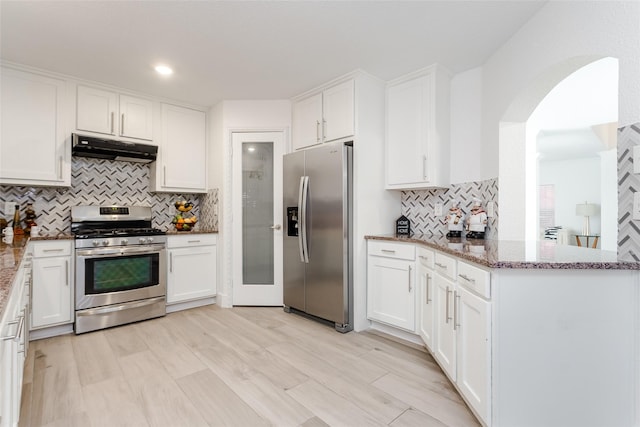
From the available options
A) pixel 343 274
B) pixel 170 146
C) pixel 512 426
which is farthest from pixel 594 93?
pixel 170 146

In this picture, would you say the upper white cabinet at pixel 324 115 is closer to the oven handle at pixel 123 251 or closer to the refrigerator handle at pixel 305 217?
the refrigerator handle at pixel 305 217

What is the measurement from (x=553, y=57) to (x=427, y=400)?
224cm

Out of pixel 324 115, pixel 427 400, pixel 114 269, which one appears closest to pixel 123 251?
pixel 114 269

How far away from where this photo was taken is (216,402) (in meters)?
1.80

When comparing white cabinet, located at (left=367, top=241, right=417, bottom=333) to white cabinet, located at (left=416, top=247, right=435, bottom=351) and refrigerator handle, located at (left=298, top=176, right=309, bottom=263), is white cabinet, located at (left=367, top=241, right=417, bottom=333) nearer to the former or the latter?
white cabinet, located at (left=416, top=247, right=435, bottom=351)

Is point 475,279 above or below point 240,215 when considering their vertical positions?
below

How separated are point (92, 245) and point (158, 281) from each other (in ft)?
2.31

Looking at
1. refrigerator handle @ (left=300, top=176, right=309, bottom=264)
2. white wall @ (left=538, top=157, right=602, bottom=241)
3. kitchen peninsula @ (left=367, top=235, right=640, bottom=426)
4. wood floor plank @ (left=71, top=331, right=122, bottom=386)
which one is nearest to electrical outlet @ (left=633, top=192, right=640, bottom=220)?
kitchen peninsula @ (left=367, top=235, right=640, bottom=426)

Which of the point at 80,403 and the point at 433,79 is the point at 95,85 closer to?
the point at 80,403

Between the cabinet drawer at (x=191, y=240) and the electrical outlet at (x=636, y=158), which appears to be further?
the cabinet drawer at (x=191, y=240)

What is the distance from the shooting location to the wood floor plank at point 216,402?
5.39 feet

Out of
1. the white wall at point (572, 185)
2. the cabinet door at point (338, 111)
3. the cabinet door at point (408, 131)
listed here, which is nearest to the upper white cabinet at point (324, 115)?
the cabinet door at point (338, 111)

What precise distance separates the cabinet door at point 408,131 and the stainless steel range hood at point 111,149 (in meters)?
2.55

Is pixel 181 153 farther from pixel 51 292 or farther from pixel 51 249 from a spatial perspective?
pixel 51 292
